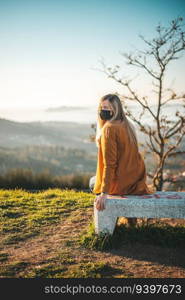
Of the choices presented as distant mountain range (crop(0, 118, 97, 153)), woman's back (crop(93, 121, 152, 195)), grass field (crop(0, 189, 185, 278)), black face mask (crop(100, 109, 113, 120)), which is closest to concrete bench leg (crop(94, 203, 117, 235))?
grass field (crop(0, 189, 185, 278))

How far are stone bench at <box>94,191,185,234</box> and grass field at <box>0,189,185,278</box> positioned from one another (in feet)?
0.98

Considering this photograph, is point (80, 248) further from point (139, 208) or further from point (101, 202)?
point (139, 208)

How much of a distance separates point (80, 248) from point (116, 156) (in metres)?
1.32

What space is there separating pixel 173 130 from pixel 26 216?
532cm

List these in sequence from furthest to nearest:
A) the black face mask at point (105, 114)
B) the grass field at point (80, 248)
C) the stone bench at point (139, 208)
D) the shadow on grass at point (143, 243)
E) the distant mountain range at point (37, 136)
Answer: the distant mountain range at point (37, 136) < the black face mask at point (105, 114) < the stone bench at point (139, 208) < the shadow on grass at point (143, 243) < the grass field at point (80, 248)

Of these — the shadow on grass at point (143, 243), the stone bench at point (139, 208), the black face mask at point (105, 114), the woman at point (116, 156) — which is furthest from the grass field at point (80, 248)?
the black face mask at point (105, 114)

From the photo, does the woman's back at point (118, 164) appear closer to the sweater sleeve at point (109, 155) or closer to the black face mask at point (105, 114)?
the sweater sleeve at point (109, 155)

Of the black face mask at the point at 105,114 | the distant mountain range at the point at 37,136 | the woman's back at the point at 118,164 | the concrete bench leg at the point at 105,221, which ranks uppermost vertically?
the distant mountain range at the point at 37,136

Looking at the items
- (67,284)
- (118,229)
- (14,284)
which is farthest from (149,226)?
(14,284)

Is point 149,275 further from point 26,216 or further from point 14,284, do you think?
point 26,216

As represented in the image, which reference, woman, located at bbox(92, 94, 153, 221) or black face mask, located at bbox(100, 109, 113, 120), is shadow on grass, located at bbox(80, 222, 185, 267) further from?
black face mask, located at bbox(100, 109, 113, 120)

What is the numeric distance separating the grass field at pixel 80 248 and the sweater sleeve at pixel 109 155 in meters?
0.83

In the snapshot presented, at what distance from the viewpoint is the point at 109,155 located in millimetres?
3492

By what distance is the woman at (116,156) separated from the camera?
11.4ft
